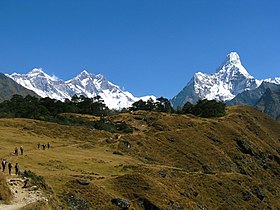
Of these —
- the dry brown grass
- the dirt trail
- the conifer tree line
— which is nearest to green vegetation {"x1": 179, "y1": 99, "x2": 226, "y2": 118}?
the conifer tree line

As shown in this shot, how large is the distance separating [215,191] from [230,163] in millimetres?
36158

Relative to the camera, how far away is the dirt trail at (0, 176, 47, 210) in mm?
31128

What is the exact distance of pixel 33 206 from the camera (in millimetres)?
30234

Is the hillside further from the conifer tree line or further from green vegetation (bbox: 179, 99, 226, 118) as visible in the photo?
the conifer tree line

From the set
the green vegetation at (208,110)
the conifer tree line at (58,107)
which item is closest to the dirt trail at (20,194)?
the conifer tree line at (58,107)

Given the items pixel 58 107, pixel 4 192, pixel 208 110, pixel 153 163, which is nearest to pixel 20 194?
pixel 4 192

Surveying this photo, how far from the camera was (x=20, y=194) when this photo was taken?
33.8 meters

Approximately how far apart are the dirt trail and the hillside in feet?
5.60

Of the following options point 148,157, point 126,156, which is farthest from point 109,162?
point 148,157

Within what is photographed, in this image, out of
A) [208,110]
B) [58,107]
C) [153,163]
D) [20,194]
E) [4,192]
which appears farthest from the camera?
[208,110]

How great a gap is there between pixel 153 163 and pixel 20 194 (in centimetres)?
4980

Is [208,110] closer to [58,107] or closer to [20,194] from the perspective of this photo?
[58,107]

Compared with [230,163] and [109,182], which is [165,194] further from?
[230,163]

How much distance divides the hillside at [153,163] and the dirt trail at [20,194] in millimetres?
1708
